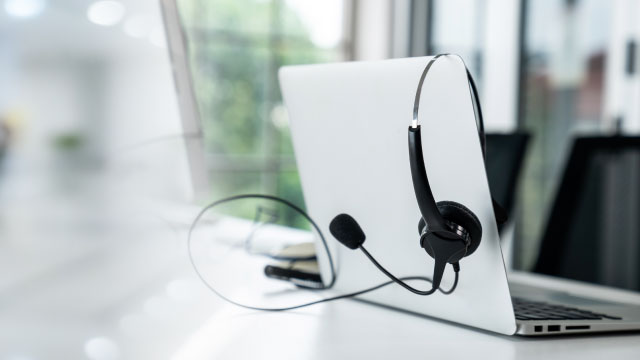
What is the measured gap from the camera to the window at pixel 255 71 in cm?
427

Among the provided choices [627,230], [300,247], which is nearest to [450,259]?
[300,247]

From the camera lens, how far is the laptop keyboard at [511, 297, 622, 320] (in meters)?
0.59

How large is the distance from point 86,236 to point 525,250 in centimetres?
207

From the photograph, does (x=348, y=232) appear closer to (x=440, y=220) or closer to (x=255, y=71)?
(x=440, y=220)

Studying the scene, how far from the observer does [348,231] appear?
2.17 ft

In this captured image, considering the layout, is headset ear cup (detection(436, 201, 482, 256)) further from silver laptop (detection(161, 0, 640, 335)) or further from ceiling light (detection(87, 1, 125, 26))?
ceiling light (detection(87, 1, 125, 26))

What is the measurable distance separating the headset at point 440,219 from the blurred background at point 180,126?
0.26 meters

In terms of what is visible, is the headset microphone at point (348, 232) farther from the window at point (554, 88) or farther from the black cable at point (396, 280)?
the window at point (554, 88)

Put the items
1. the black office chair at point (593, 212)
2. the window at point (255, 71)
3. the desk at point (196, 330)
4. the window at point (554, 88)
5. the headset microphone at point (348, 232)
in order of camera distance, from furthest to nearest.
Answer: the window at point (255, 71), the window at point (554, 88), the black office chair at point (593, 212), the headset microphone at point (348, 232), the desk at point (196, 330)

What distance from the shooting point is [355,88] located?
624 mm

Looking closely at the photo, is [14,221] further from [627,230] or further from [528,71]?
[528,71]

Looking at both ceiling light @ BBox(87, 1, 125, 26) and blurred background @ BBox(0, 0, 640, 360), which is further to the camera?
ceiling light @ BBox(87, 1, 125, 26)

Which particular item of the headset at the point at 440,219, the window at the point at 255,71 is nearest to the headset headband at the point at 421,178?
the headset at the point at 440,219

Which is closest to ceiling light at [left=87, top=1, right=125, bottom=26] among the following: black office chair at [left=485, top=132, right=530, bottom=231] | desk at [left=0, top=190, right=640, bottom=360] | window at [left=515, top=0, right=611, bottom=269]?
desk at [left=0, top=190, right=640, bottom=360]
